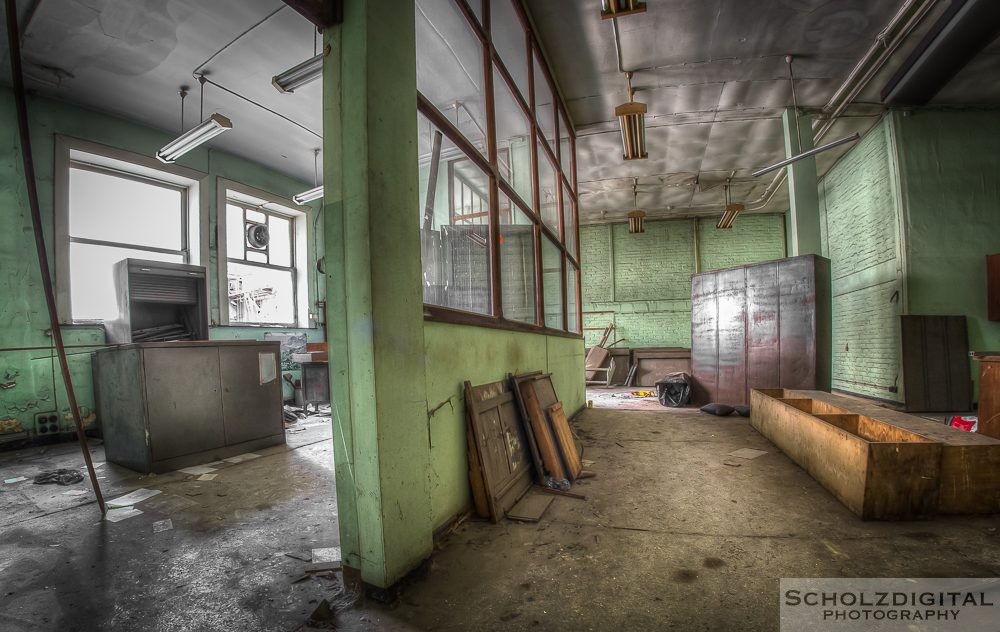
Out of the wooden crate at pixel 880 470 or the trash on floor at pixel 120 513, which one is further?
the trash on floor at pixel 120 513

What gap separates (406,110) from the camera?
6.14 feet

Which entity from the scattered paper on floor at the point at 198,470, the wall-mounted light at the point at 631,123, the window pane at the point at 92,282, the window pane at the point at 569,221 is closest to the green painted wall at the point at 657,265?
the window pane at the point at 569,221

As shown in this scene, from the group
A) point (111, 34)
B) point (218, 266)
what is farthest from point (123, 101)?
point (218, 266)

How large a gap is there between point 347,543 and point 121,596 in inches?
35.6

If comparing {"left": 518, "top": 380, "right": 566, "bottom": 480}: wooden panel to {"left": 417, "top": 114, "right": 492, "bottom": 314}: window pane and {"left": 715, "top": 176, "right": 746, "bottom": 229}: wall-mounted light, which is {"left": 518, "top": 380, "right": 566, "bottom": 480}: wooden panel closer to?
{"left": 417, "top": 114, "right": 492, "bottom": 314}: window pane

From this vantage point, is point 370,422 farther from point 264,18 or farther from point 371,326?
point 264,18

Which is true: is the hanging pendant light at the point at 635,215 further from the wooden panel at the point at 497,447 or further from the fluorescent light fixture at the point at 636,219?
the wooden panel at the point at 497,447

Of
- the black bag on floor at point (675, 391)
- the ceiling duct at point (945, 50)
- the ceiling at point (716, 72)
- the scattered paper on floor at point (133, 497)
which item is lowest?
the black bag on floor at point (675, 391)

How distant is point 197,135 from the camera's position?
4762 mm

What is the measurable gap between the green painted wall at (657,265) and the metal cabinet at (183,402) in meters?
9.55

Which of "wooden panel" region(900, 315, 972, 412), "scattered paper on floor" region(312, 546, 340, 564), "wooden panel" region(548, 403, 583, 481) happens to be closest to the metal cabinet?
"scattered paper on floor" region(312, 546, 340, 564)

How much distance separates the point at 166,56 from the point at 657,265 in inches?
436

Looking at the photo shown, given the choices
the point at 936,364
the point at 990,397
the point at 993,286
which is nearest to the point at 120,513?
the point at 990,397

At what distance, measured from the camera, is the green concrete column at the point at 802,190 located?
6574 mm
